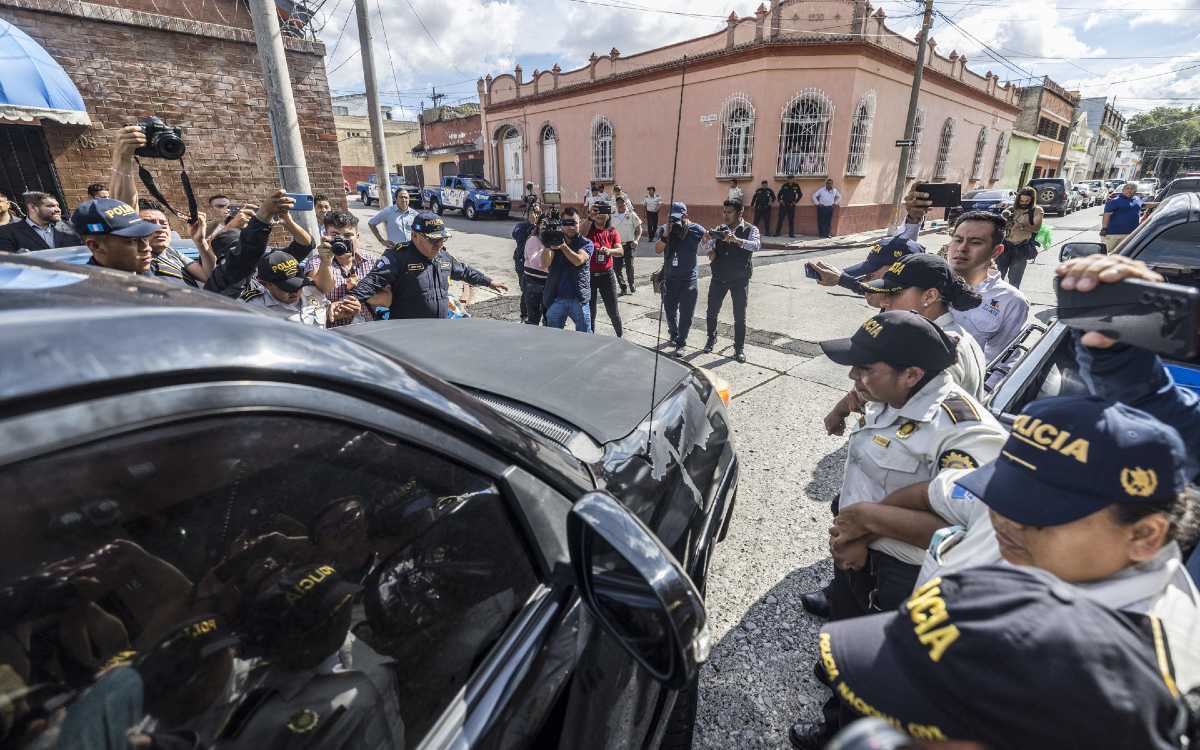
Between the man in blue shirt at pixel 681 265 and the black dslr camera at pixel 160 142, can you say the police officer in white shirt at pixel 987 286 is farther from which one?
the black dslr camera at pixel 160 142

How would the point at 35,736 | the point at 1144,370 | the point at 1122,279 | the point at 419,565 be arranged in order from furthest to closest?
the point at 1144,370 → the point at 1122,279 → the point at 419,565 → the point at 35,736

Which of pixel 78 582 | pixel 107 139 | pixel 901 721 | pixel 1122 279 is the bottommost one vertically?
pixel 901 721

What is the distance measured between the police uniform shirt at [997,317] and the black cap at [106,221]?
4.28 metres

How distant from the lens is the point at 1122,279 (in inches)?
50.8

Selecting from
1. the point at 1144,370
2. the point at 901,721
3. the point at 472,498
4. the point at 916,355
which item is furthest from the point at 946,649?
the point at 1144,370

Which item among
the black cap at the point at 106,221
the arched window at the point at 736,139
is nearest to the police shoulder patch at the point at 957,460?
the black cap at the point at 106,221

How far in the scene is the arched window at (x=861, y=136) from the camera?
1534 cm

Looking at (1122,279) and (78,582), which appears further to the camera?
(1122,279)

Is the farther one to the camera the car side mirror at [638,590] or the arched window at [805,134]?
the arched window at [805,134]

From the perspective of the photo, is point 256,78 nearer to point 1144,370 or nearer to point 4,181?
point 4,181

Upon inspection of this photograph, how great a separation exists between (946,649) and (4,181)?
10302 millimetres

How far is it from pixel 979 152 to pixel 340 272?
2828 centimetres

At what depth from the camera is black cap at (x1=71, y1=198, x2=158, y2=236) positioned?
98.4 inches

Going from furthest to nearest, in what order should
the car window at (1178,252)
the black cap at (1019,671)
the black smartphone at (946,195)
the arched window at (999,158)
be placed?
the arched window at (999,158) < the black smartphone at (946,195) < the car window at (1178,252) < the black cap at (1019,671)
